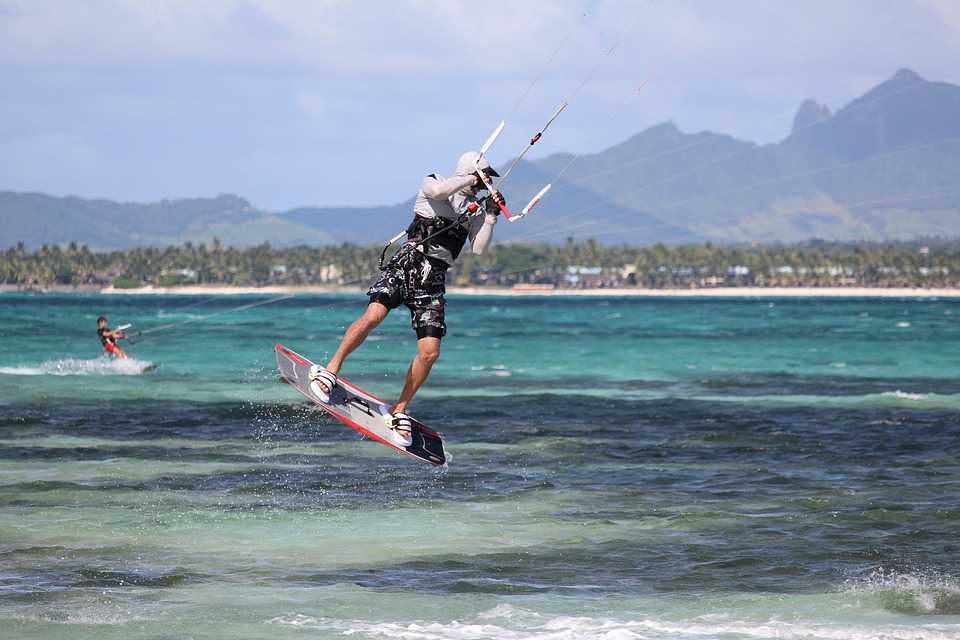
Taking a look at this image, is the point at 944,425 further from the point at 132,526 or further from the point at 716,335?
the point at 716,335

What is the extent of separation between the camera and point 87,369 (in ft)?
148

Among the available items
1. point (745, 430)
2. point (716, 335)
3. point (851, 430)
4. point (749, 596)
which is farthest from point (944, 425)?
point (716, 335)

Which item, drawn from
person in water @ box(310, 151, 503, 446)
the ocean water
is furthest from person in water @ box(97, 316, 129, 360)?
person in water @ box(310, 151, 503, 446)

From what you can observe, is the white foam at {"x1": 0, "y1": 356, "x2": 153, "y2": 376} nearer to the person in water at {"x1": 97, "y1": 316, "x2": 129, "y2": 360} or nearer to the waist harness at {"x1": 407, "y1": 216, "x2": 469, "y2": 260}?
the person in water at {"x1": 97, "y1": 316, "x2": 129, "y2": 360}

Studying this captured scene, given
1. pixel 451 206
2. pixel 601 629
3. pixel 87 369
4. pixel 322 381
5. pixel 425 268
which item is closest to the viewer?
pixel 601 629

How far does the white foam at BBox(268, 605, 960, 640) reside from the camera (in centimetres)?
1169

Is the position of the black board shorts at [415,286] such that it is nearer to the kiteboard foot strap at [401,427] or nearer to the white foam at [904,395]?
the kiteboard foot strap at [401,427]

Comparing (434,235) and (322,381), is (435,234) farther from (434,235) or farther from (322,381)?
(322,381)

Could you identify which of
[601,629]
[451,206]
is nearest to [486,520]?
[451,206]

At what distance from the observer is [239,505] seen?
58.5 feet

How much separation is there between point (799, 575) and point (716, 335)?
293ft

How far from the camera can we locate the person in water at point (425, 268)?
44.0 feet

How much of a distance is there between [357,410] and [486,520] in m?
2.60

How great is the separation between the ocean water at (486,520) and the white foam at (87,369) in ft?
27.5
